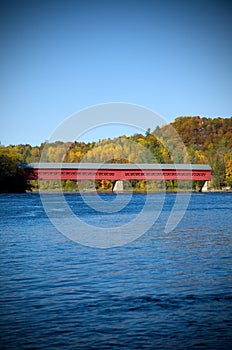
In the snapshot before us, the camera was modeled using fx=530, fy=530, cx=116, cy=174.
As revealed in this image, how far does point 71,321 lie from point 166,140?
92.8m

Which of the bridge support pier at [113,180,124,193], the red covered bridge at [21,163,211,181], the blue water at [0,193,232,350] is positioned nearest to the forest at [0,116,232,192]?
the red covered bridge at [21,163,211,181]

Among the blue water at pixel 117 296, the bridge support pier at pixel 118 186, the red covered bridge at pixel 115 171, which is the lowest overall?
the blue water at pixel 117 296

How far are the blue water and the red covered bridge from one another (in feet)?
185

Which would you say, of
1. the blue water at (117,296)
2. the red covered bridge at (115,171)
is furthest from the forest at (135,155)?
the blue water at (117,296)

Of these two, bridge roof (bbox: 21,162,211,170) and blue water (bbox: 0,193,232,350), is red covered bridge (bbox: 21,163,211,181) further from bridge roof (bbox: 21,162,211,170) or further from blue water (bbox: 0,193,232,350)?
blue water (bbox: 0,193,232,350)

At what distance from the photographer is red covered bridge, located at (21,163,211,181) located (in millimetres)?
74000

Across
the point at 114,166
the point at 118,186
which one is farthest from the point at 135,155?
the point at 114,166

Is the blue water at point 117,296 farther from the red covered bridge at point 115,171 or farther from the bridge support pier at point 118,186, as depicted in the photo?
the bridge support pier at point 118,186

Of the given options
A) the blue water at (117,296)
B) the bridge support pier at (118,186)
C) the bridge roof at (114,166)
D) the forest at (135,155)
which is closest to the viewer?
the blue water at (117,296)

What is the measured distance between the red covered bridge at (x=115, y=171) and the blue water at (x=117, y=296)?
56.3 metres

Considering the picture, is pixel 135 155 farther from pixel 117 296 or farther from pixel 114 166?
pixel 117 296

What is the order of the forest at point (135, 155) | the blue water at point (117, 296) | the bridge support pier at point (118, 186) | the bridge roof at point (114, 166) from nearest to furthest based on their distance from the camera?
1. the blue water at point (117, 296)
2. the bridge roof at point (114, 166)
3. the bridge support pier at point (118, 186)
4. the forest at point (135, 155)

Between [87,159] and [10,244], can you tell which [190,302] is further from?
[87,159]

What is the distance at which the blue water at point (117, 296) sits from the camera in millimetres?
8258
